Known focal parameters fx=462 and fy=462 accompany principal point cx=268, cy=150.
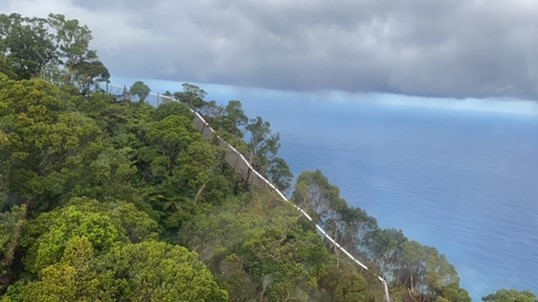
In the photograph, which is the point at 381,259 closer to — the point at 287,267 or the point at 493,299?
the point at 493,299

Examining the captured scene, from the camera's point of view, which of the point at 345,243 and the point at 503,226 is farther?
the point at 503,226

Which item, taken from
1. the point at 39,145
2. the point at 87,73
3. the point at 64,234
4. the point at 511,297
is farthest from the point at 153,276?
the point at 87,73

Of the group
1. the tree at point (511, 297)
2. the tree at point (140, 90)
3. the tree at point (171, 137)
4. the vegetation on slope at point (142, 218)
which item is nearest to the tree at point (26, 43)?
the vegetation on slope at point (142, 218)

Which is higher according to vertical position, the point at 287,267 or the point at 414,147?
the point at 414,147

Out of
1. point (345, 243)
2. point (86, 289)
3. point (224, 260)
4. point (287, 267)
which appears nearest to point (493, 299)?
point (345, 243)

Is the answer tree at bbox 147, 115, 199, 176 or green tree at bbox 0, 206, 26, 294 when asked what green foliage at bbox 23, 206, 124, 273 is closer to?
green tree at bbox 0, 206, 26, 294

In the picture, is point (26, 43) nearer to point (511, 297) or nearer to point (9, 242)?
point (9, 242)

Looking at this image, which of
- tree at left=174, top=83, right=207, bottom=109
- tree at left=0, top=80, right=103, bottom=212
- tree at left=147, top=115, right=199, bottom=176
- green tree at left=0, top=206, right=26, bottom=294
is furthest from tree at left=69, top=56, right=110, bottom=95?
green tree at left=0, top=206, right=26, bottom=294

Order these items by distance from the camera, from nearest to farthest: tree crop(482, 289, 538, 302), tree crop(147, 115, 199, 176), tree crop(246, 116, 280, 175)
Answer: tree crop(147, 115, 199, 176), tree crop(482, 289, 538, 302), tree crop(246, 116, 280, 175)

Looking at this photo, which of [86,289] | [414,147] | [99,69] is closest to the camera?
[86,289]
